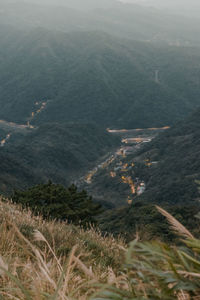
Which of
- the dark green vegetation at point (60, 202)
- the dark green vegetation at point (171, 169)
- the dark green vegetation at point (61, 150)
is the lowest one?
the dark green vegetation at point (61, 150)

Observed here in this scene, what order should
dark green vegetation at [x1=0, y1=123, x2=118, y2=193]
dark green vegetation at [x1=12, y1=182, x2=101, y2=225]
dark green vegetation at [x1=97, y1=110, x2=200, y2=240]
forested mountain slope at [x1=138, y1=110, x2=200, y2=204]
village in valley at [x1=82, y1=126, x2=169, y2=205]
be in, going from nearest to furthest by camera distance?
dark green vegetation at [x1=12, y1=182, x2=101, y2=225], dark green vegetation at [x1=97, y1=110, x2=200, y2=240], forested mountain slope at [x1=138, y1=110, x2=200, y2=204], village in valley at [x1=82, y1=126, x2=169, y2=205], dark green vegetation at [x1=0, y1=123, x2=118, y2=193]

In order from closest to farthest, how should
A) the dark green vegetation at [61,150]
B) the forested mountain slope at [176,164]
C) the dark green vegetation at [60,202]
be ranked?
the dark green vegetation at [60,202]
the forested mountain slope at [176,164]
the dark green vegetation at [61,150]

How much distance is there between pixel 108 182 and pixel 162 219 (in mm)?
80453

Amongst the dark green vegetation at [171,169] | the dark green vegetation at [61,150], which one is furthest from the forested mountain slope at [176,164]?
the dark green vegetation at [61,150]

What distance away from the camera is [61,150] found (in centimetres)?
14888

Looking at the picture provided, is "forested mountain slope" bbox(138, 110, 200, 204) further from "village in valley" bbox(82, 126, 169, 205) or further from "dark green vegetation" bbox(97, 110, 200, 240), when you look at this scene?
"village in valley" bbox(82, 126, 169, 205)

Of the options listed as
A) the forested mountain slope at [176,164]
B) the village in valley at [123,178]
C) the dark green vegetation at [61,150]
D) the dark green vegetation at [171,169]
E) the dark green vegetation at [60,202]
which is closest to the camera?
the dark green vegetation at [60,202]

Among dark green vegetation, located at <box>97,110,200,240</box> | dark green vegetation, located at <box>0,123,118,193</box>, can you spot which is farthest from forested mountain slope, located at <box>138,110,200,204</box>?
dark green vegetation, located at <box>0,123,118,193</box>

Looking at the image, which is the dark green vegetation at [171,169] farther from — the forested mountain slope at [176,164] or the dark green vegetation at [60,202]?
the dark green vegetation at [60,202]

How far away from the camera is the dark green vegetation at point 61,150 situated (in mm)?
126062

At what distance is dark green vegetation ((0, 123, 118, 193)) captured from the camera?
126 m

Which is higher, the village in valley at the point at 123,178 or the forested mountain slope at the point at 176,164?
the forested mountain slope at the point at 176,164

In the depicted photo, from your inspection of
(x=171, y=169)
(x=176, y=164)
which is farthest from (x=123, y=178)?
(x=176, y=164)

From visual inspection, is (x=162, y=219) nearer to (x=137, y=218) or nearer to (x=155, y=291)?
(x=137, y=218)
